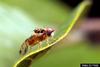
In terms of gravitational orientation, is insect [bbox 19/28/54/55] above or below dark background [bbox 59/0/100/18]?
below

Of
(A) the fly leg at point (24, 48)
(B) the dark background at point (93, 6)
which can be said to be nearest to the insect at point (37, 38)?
(A) the fly leg at point (24, 48)

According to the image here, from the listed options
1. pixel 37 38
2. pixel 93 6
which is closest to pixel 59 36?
pixel 37 38

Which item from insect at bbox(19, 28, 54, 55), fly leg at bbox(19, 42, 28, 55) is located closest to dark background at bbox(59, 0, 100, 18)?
insect at bbox(19, 28, 54, 55)

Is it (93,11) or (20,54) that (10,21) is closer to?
(20,54)

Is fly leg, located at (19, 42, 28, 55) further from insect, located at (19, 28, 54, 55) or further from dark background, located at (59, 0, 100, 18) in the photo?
dark background, located at (59, 0, 100, 18)

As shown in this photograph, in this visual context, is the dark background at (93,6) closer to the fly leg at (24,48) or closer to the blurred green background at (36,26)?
the blurred green background at (36,26)

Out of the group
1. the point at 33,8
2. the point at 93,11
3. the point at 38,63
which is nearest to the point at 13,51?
the point at 38,63
